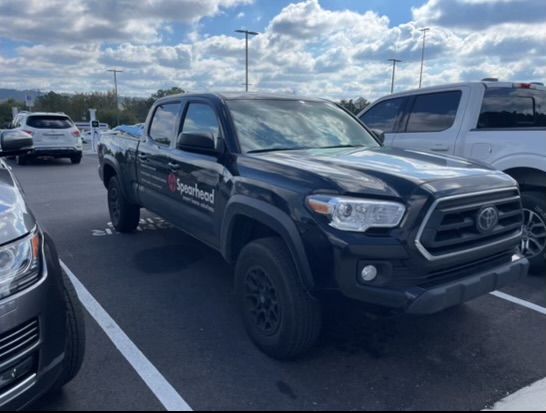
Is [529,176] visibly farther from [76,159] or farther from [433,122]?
[76,159]

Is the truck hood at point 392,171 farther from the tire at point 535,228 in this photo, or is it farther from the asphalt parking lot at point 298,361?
the tire at point 535,228

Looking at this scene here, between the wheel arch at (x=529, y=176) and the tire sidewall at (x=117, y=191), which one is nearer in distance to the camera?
the wheel arch at (x=529, y=176)

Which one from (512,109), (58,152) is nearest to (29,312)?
(512,109)

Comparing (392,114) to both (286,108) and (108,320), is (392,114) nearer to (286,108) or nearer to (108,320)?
(286,108)

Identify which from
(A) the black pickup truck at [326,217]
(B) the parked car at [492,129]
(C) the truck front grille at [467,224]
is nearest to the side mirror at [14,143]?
(A) the black pickup truck at [326,217]

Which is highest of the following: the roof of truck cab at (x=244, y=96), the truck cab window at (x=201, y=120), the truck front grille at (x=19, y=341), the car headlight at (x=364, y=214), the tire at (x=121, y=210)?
the roof of truck cab at (x=244, y=96)

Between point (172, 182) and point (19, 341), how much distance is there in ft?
8.54

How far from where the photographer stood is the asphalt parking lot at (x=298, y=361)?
269 cm

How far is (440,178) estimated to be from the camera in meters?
2.85

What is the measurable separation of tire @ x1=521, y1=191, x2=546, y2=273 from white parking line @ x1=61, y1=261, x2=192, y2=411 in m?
3.71

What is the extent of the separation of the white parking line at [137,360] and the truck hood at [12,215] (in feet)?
4.03

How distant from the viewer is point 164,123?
16.3 ft

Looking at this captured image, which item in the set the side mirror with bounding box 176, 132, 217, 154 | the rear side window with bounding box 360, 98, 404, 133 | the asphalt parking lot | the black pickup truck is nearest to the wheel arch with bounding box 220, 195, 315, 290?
the black pickup truck

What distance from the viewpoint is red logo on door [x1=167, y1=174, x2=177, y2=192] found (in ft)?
14.7
